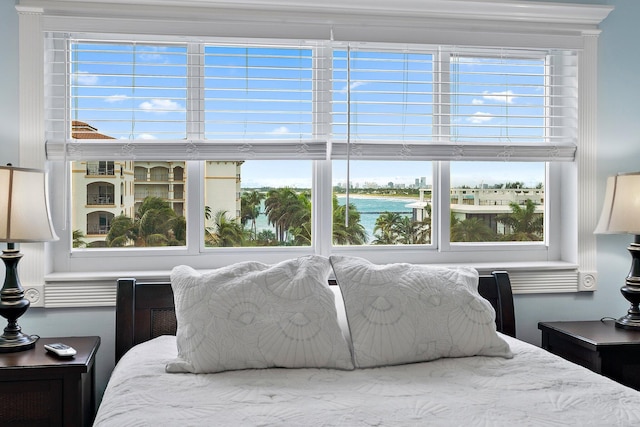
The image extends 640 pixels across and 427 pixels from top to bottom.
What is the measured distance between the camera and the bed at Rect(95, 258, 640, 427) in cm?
168

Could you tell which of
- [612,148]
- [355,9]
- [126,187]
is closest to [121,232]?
[126,187]

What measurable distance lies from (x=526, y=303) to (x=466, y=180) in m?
0.71

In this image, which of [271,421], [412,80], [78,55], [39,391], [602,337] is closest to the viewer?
[271,421]

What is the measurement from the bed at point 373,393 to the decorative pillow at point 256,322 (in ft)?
0.14

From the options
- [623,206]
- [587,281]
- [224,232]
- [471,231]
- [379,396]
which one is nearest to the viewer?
[379,396]

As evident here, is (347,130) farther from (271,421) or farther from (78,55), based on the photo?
(271,421)

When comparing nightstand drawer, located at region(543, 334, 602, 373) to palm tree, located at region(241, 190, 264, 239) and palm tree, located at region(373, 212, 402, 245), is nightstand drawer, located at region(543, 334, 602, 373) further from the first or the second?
palm tree, located at region(241, 190, 264, 239)

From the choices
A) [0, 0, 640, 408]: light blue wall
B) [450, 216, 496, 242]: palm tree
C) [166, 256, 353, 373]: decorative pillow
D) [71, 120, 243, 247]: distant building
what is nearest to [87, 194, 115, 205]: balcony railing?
[71, 120, 243, 247]: distant building

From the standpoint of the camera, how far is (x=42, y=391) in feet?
7.12

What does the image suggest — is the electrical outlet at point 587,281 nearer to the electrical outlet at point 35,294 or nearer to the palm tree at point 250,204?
the palm tree at point 250,204

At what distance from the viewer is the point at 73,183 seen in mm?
2832

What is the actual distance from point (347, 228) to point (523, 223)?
0.98 meters

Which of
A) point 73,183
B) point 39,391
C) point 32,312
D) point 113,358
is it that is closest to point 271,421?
point 39,391

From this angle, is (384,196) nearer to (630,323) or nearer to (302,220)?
(302,220)
